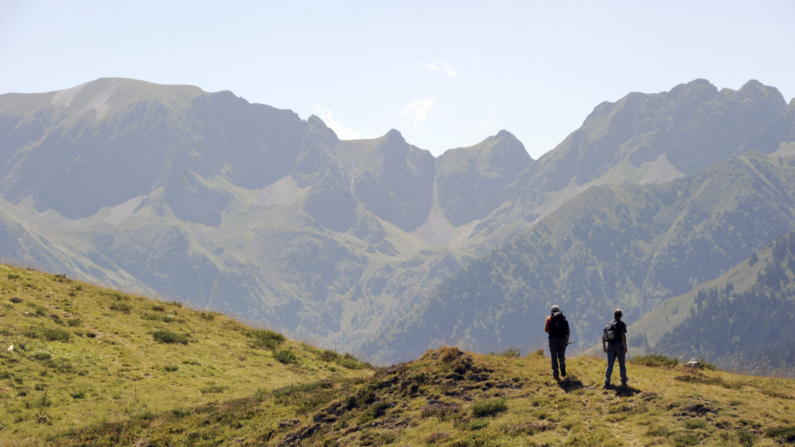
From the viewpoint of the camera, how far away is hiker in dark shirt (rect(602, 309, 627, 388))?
779 inches

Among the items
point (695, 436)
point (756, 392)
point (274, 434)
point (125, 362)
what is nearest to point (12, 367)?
point (125, 362)

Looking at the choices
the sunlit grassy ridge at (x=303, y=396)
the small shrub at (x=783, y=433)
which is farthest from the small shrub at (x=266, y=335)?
the small shrub at (x=783, y=433)

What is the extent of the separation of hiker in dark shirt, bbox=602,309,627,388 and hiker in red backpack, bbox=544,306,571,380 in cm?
155

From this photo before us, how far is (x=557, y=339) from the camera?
69.7 ft

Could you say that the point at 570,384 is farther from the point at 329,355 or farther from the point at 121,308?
the point at 121,308

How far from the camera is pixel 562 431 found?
52.1 feet

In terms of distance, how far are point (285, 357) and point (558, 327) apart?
1960 cm

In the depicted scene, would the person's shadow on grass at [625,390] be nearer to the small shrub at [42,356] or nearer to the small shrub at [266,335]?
the small shrub at [266,335]

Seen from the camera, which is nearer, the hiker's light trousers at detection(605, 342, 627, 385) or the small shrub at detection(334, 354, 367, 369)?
the hiker's light trousers at detection(605, 342, 627, 385)

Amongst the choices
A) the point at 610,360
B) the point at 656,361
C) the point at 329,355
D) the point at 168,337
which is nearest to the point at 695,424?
the point at 610,360

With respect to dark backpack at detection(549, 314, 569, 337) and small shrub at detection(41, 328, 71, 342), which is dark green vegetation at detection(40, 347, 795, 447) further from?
small shrub at detection(41, 328, 71, 342)

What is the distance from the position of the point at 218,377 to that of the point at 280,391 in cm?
525

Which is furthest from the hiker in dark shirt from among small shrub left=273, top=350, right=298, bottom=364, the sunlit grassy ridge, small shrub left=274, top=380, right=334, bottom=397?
small shrub left=273, top=350, right=298, bottom=364

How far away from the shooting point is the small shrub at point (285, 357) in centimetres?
3419
